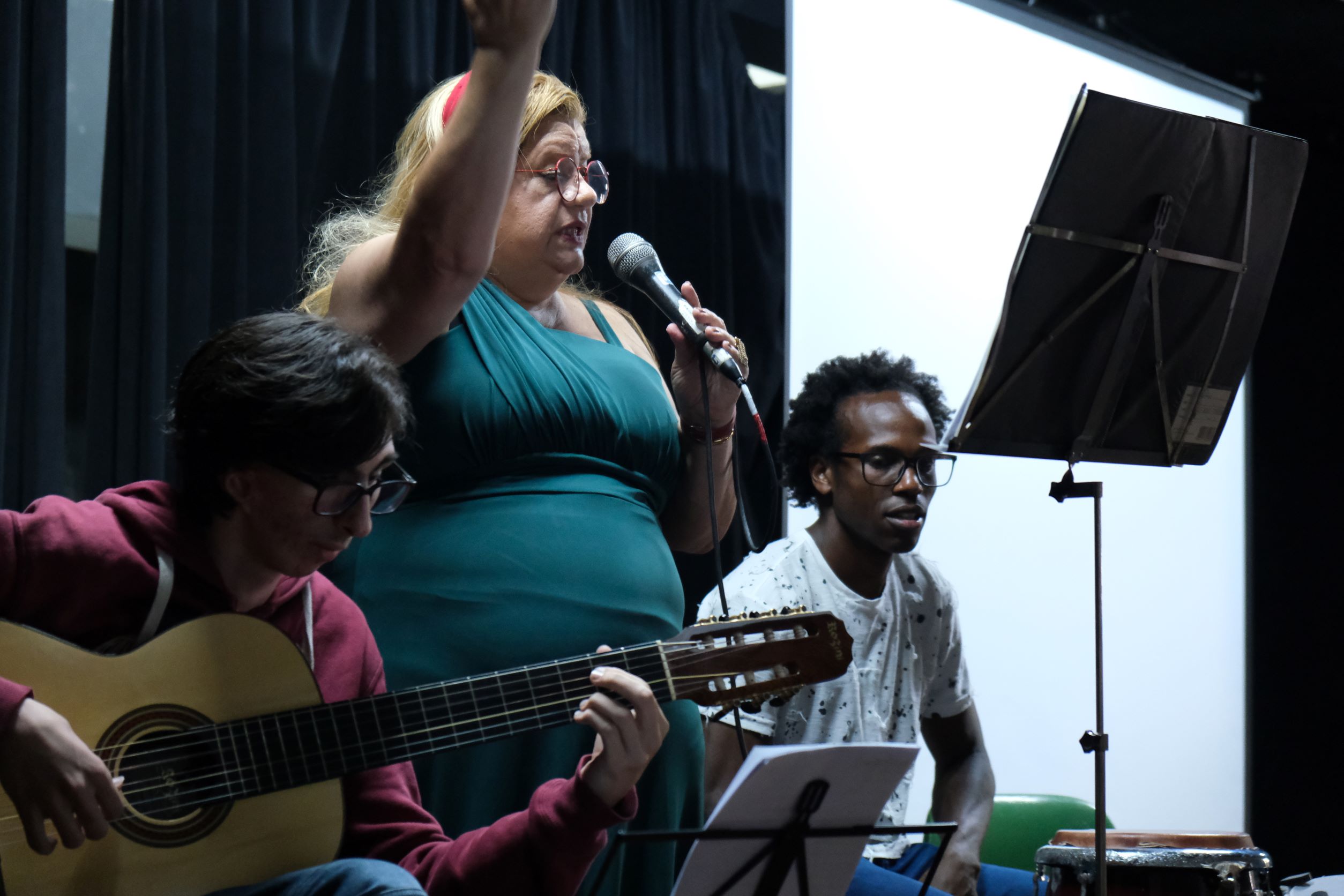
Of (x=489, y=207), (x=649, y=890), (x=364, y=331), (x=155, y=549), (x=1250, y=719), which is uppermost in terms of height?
Answer: (x=489, y=207)

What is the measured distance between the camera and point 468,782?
66.3 inches

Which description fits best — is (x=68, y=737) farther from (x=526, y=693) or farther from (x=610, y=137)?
(x=610, y=137)

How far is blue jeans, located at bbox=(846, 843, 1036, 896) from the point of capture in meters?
2.29

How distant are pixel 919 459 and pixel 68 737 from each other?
2.02 metres

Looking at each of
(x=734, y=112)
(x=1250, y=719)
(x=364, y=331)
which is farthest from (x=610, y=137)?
(x=1250, y=719)

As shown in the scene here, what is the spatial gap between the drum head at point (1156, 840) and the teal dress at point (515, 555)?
2.61ft

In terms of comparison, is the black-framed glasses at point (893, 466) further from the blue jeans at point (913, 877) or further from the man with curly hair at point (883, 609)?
the blue jeans at point (913, 877)

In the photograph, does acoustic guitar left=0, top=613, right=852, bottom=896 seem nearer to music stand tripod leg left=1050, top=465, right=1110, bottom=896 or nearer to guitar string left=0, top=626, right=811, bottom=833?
guitar string left=0, top=626, right=811, bottom=833

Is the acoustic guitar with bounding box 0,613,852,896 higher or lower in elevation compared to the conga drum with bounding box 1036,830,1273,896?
higher

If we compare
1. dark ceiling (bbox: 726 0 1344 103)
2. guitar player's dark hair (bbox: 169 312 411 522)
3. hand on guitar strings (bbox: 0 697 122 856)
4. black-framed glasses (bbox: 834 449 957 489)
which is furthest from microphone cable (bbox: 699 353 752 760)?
dark ceiling (bbox: 726 0 1344 103)

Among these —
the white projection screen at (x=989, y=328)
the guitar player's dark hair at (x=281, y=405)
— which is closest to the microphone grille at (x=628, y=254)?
the guitar player's dark hair at (x=281, y=405)

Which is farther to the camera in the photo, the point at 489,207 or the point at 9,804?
the point at 489,207

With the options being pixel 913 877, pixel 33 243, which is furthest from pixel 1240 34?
pixel 33 243

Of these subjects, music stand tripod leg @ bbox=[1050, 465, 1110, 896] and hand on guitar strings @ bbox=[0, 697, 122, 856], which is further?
music stand tripod leg @ bbox=[1050, 465, 1110, 896]
